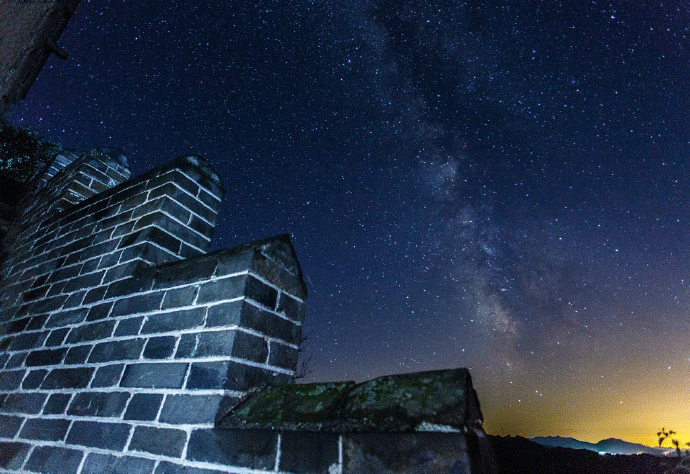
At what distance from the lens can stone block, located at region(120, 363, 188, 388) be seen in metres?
1.41

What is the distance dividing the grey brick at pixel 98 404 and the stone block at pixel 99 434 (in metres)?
0.04

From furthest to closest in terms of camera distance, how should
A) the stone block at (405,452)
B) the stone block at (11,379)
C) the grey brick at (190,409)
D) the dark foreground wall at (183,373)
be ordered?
the stone block at (11,379)
the grey brick at (190,409)
the dark foreground wall at (183,373)
the stone block at (405,452)

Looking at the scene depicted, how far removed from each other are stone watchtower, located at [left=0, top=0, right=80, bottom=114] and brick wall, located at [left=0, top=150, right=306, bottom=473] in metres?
1.66

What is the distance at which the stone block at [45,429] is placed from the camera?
5.44 ft

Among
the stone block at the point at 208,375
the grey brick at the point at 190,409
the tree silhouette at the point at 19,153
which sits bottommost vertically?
the grey brick at the point at 190,409

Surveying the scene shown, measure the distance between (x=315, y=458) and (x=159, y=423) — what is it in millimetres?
763

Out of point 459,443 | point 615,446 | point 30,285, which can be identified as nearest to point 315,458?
point 459,443

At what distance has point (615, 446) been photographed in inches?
5340

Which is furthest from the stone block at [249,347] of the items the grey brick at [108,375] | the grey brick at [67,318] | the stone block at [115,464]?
the grey brick at [67,318]

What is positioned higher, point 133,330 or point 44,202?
point 44,202

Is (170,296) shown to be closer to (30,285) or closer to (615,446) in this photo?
(30,285)

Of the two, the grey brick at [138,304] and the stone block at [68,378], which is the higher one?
the grey brick at [138,304]

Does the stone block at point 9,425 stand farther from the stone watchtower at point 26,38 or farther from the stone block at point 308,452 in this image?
the stone watchtower at point 26,38

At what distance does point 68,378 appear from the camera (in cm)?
183
